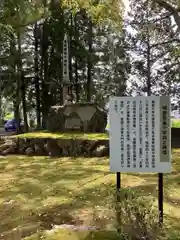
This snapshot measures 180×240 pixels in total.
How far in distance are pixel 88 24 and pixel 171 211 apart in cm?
1753

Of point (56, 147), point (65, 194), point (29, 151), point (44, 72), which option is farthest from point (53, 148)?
point (44, 72)

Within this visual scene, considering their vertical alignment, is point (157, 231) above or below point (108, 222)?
above

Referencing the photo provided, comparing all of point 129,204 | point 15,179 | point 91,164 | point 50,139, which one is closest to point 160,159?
point 129,204

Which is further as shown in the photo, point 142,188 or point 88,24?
point 88,24

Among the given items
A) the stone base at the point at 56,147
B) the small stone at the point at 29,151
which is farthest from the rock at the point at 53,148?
the small stone at the point at 29,151

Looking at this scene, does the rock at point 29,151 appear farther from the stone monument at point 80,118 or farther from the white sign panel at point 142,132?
the white sign panel at point 142,132

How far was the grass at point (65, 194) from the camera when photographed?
11.9 feet

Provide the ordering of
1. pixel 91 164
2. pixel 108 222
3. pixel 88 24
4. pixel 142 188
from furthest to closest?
pixel 88 24, pixel 91 164, pixel 142 188, pixel 108 222

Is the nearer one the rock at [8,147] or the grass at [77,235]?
the grass at [77,235]

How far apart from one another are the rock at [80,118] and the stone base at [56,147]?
1250 millimetres

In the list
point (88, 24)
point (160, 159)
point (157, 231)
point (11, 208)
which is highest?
point (88, 24)

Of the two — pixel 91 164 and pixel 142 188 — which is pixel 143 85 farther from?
pixel 142 188

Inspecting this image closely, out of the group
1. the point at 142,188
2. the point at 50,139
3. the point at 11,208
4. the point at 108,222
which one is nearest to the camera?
the point at 108,222

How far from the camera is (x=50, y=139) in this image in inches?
346
